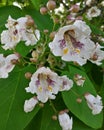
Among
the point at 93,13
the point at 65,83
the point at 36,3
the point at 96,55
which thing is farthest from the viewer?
the point at 93,13

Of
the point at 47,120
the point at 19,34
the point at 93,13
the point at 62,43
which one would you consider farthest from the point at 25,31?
the point at 93,13

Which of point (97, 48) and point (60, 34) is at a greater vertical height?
point (60, 34)

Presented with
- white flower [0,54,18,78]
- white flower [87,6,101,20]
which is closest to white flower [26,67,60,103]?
white flower [0,54,18,78]

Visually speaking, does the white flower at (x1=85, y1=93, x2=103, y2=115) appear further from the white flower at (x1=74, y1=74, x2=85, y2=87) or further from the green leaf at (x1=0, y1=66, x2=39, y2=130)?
the green leaf at (x1=0, y1=66, x2=39, y2=130)

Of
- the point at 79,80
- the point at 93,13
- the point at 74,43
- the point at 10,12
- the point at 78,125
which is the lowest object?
the point at 93,13

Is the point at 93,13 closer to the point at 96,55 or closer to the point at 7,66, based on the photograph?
the point at 96,55

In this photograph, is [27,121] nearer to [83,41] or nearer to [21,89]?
[21,89]

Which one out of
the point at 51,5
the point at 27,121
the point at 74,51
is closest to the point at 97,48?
the point at 74,51

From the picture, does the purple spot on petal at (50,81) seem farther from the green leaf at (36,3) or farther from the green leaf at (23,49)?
the green leaf at (36,3)
